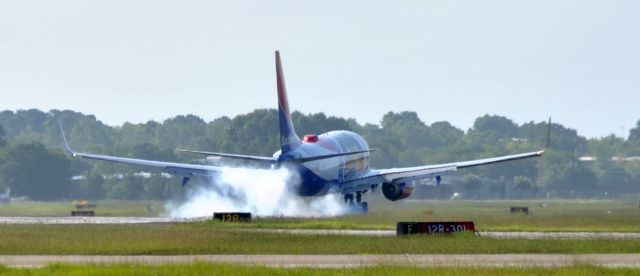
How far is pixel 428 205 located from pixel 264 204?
27.4m

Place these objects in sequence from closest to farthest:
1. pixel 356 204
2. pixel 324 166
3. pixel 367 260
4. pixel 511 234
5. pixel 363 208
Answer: pixel 367 260, pixel 511 234, pixel 324 166, pixel 363 208, pixel 356 204

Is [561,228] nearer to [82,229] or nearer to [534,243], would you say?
[534,243]

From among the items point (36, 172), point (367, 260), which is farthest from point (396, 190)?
point (36, 172)

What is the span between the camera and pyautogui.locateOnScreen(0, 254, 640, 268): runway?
171 feet

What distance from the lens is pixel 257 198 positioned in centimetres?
9425

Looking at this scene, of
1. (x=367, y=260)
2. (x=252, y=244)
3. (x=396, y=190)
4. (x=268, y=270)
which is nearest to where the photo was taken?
(x=268, y=270)

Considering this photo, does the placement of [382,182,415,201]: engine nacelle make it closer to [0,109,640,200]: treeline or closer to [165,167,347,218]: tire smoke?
[165,167,347,218]: tire smoke

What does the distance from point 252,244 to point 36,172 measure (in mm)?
87215

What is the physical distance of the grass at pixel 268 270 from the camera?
47.6 m

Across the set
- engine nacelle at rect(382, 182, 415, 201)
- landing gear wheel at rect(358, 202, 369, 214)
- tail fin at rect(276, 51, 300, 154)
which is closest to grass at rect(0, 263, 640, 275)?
tail fin at rect(276, 51, 300, 154)

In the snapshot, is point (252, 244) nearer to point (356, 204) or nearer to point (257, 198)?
point (257, 198)

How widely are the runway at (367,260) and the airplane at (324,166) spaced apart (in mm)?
32377

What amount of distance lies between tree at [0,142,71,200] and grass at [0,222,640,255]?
231 feet

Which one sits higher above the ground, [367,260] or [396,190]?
[396,190]
